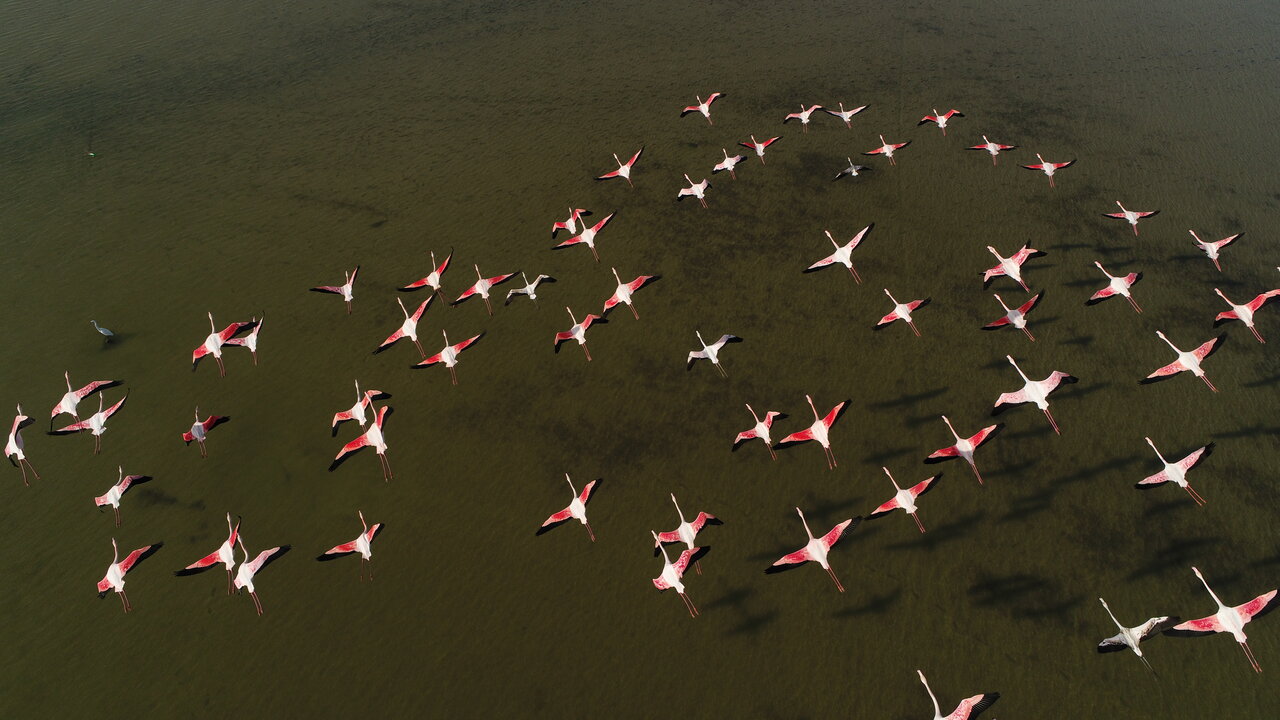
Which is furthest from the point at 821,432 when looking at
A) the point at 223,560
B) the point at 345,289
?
the point at 345,289

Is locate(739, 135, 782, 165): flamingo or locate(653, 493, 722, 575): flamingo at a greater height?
locate(739, 135, 782, 165): flamingo

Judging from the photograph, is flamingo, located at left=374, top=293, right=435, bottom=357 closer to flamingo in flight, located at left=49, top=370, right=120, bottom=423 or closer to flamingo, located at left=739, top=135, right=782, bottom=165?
flamingo in flight, located at left=49, top=370, right=120, bottom=423

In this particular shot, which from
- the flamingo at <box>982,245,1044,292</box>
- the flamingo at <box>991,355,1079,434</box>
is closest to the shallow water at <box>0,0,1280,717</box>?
the flamingo at <box>982,245,1044,292</box>

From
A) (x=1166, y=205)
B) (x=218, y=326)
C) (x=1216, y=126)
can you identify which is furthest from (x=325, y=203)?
(x=1216, y=126)

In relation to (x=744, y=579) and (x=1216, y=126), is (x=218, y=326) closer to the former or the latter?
(x=744, y=579)

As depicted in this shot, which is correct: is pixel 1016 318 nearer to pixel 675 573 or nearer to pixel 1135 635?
pixel 1135 635

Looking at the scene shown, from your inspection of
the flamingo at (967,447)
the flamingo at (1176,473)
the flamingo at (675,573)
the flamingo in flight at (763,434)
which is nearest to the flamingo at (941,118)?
the flamingo at (967,447)
